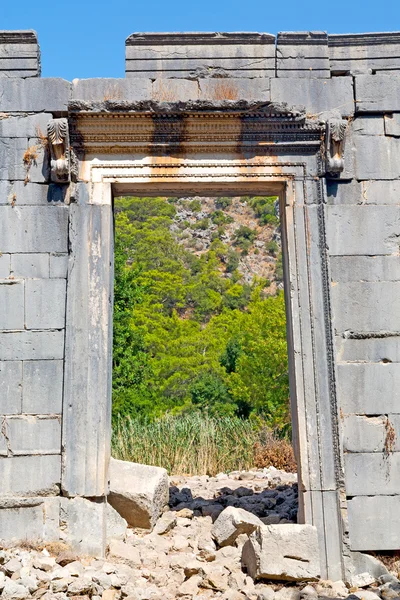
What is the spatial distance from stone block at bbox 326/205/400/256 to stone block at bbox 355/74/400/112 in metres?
1.02

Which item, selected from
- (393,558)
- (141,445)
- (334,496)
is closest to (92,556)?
(334,496)

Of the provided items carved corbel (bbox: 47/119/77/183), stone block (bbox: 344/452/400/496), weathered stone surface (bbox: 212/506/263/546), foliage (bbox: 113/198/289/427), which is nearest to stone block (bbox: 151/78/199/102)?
carved corbel (bbox: 47/119/77/183)

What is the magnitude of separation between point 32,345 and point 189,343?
71.7 ft

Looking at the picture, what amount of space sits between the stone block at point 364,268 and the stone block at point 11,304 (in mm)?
3008

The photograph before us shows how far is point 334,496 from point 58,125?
4299 millimetres

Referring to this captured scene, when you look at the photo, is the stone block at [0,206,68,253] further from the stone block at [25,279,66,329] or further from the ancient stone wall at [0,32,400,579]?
the stone block at [25,279,66,329]

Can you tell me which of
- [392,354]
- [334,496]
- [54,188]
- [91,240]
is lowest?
[334,496]

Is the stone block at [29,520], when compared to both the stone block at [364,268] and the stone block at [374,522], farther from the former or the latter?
the stone block at [364,268]

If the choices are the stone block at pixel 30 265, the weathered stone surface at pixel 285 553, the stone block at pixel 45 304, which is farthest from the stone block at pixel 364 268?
the stone block at pixel 30 265

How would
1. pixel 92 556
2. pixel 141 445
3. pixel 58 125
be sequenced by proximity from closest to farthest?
pixel 92 556 → pixel 58 125 → pixel 141 445

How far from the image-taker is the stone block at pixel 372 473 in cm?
616

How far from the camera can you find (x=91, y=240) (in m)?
6.46

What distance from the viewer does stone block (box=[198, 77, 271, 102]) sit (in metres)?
6.67

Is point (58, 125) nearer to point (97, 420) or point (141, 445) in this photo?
point (97, 420)
